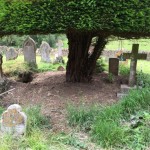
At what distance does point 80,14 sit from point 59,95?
6.72 ft

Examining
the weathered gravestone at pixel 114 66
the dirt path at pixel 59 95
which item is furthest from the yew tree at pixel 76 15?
the weathered gravestone at pixel 114 66

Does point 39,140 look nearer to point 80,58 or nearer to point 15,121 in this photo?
point 15,121

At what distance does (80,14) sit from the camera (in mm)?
5676

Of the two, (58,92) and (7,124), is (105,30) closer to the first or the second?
(58,92)

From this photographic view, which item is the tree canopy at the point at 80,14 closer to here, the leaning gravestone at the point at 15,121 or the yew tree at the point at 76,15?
the yew tree at the point at 76,15

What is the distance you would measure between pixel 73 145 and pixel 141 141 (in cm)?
101

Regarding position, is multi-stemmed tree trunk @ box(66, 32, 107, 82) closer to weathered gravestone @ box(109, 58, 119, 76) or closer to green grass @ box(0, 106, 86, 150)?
weathered gravestone @ box(109, 58, 119, 76)

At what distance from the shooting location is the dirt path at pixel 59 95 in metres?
6.16

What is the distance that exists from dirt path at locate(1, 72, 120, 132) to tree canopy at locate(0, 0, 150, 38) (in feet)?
5.14

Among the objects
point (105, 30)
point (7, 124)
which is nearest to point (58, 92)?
point (105, 30)

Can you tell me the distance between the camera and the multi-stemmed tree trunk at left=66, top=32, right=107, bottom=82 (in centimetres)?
733

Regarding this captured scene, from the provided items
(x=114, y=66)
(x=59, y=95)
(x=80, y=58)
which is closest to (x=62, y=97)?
(x=59, y=95)

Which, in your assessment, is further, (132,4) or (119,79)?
(119,79)

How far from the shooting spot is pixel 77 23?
18.5 feet
